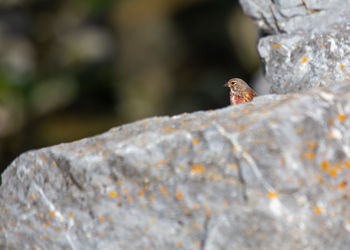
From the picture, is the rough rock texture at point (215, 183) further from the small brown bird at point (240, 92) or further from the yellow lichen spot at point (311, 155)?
the small brown bird at point (240, 92)

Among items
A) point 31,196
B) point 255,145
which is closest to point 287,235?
point 255,145

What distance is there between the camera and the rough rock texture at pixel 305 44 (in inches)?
323

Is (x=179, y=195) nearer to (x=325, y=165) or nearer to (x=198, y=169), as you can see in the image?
(x=198, y=169)

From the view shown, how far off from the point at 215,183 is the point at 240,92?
10.0ft

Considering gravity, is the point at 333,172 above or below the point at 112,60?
above

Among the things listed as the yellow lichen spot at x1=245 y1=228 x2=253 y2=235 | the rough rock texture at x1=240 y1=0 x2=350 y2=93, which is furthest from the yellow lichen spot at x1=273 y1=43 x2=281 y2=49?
the yellow lichen spot at x1=245 y1=228 x2=253 y2=235

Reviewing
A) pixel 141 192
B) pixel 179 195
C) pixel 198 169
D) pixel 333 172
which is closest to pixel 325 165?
pixel 333 172

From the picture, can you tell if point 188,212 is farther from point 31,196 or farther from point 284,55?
point 284,55

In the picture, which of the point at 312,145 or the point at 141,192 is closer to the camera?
the point at 312,145

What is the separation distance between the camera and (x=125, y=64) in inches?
1137

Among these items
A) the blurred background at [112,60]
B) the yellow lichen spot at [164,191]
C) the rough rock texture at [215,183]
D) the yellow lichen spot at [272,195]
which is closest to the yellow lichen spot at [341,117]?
the rough rock texture at [215,183]

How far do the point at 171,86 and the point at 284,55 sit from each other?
20082mm

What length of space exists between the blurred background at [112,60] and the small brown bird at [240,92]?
655 inches

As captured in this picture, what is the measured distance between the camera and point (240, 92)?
9.23 metres
